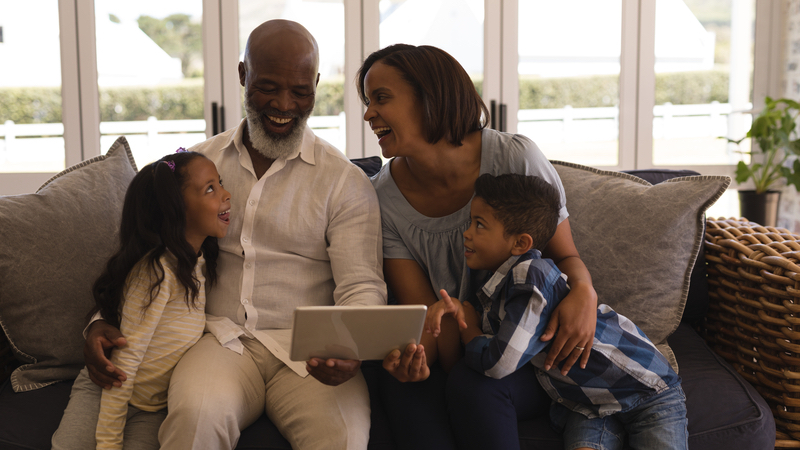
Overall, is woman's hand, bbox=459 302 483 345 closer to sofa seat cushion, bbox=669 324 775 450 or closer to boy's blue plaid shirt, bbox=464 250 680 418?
boy's blue plaid shirt, bbox=464 250 680 418

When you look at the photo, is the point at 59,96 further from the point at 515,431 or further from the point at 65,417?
the point at 515,431

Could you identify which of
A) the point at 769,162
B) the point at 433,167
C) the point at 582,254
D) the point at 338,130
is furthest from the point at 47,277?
the point at 769,162

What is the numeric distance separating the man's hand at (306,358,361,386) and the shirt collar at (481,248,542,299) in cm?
35

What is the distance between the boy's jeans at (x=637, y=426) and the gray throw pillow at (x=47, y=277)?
3.90 feet

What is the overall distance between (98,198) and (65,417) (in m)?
0.58

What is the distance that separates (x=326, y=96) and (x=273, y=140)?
259 cm

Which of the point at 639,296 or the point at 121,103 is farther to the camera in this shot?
the point at 121,103

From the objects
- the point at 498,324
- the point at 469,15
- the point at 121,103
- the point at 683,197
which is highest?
the point at 469,15

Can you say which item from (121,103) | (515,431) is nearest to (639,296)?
(515,431)

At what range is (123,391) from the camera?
134cm

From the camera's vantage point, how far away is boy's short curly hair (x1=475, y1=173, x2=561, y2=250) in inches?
54.7

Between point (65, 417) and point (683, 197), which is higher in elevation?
point (683, 197)

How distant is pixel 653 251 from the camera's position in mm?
1632

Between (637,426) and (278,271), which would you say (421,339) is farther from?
(637,426)
